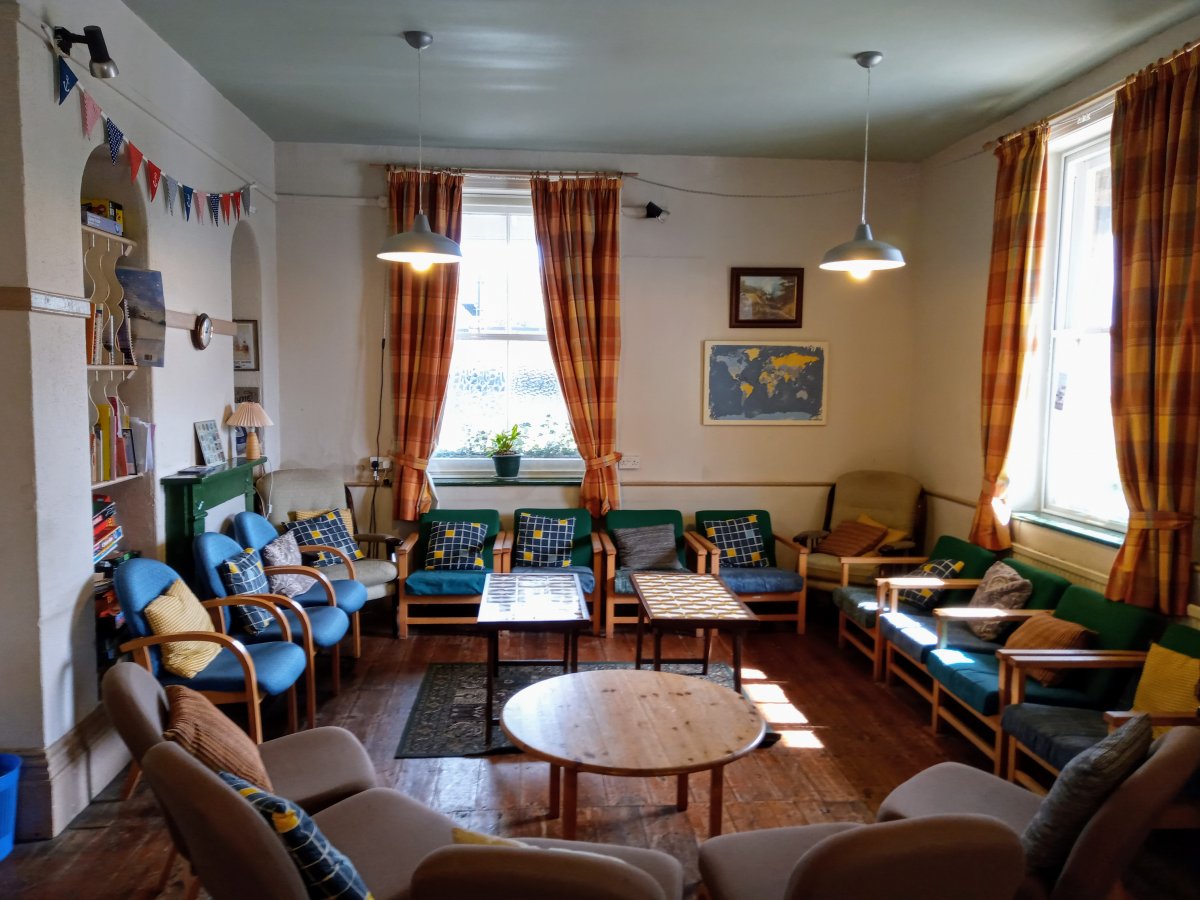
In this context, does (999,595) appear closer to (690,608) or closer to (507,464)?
(690,608)

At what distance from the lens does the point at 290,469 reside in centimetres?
538

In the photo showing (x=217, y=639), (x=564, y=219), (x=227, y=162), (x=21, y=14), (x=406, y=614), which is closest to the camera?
(x=21, y=14)

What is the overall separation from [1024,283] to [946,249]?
1133mm

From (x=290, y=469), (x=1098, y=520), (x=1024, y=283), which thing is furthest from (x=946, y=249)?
(x=290, y=469)

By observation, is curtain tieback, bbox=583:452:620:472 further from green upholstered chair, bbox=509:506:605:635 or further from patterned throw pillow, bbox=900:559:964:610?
patterned throw pillow, bbox=900:559:964:610

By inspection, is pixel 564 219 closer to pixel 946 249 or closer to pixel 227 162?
pixel 227 162

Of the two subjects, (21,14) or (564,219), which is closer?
(21,14)

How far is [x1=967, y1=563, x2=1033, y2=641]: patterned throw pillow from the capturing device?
3869mm

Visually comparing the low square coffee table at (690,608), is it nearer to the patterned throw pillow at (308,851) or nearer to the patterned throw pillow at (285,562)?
the patterned throw pillow at (285,562)

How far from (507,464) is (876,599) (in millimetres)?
2516

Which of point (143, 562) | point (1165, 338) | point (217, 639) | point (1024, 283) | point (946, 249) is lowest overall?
point (217, 639)

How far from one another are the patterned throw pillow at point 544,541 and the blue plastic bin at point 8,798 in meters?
2.96

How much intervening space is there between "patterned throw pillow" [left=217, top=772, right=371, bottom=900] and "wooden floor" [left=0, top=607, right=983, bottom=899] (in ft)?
1.40

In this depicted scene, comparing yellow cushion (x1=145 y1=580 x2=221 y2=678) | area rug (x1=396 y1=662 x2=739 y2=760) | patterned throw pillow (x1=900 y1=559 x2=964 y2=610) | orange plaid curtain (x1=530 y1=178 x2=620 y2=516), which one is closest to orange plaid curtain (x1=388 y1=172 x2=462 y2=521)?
orange plaid curtain (x1=530 y1=178 x2=620 y2=516)
